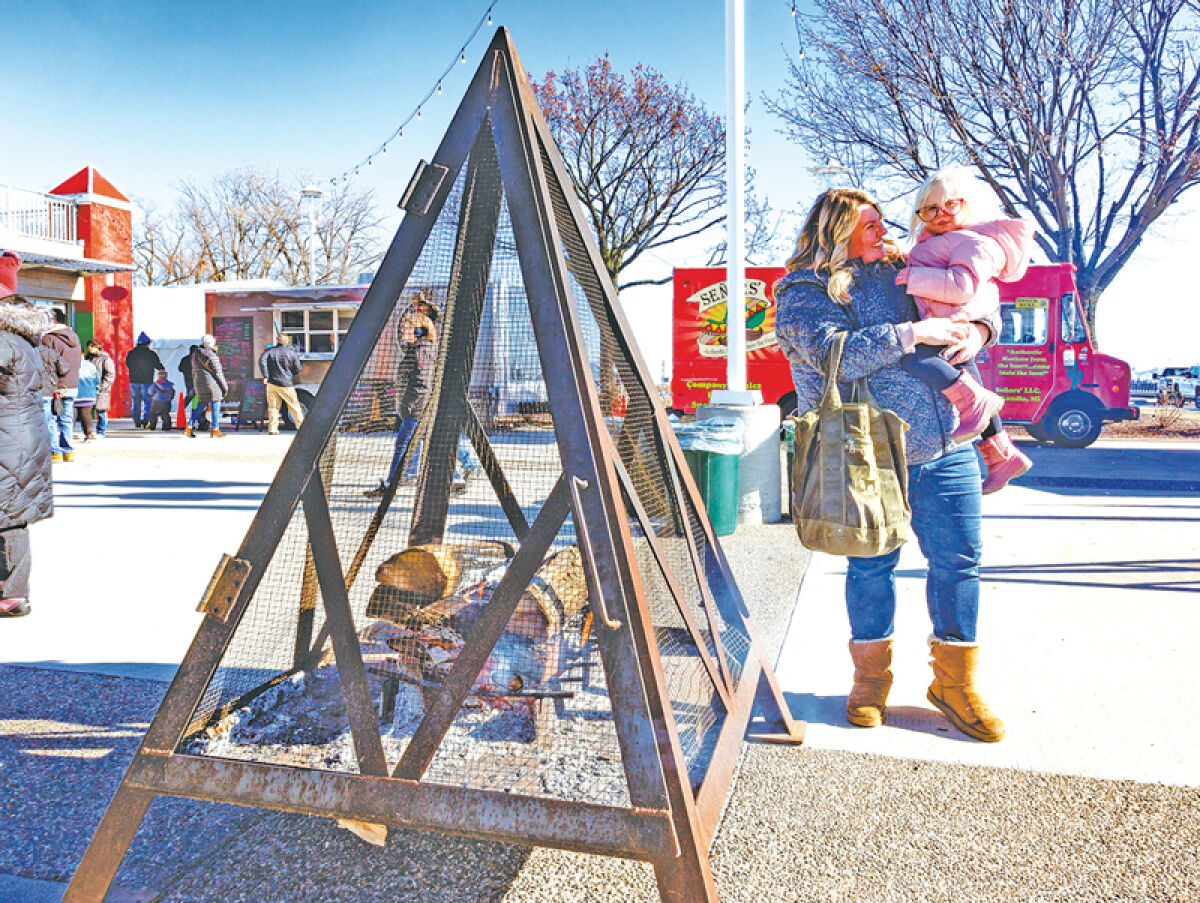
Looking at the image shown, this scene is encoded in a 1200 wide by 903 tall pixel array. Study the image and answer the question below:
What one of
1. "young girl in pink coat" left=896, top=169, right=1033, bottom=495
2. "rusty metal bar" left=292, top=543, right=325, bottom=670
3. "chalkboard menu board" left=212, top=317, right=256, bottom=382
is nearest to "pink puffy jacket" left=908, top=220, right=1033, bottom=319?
"young girl in pink coat" left=896, top=169, right=1033, bottom=495

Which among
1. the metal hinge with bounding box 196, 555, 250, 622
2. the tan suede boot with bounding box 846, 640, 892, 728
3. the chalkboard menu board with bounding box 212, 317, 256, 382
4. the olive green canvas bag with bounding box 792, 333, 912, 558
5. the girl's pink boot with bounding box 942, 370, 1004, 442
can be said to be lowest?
the tan suede boot with bounding box 846, 640, 892, 728

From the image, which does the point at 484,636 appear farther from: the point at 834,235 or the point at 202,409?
the point at 202,409

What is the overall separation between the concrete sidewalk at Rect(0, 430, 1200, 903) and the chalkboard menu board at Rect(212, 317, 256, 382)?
51.6ft

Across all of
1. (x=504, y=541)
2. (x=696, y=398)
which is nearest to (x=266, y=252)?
(x=696, y=398)

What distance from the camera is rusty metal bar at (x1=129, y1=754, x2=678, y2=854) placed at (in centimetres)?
178

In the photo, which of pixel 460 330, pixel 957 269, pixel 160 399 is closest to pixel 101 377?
pixel 160 399

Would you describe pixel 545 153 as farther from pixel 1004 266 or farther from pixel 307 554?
pixel 1004 266

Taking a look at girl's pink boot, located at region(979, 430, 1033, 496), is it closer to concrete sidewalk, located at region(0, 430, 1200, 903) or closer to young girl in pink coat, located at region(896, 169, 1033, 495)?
young girl in pink coat, located at region(896, 169, 1033, 495)

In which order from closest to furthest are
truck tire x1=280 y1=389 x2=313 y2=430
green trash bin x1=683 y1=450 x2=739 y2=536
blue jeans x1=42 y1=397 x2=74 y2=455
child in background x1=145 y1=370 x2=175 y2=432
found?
green trash bin x1=683 y1=450 x2=739 y2=536 → blue jeans x1=42 y1=397 x2=74 y2=455 → truck tire x1=280 y1=389 x2=313 y2=430 → child in background x1=145 y1=370 x2=175 y2=432

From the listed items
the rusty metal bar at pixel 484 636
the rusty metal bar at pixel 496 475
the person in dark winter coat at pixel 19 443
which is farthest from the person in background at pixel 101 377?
the rusty metal bar at pixel 484 636

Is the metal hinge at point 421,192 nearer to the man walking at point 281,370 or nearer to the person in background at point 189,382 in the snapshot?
the man walking at point 281,370

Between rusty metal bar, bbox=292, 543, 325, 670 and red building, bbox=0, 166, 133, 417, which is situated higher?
red building, bbox=0, 166, 133, 417

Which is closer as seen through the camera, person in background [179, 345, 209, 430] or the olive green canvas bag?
the olive green canvas bag

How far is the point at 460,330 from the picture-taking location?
2.58 metres
